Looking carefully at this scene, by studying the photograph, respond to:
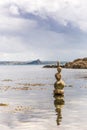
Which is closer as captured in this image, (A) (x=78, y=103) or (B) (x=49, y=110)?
(B) (x=49, y=110)

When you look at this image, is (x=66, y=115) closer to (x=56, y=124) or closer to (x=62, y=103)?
(x=56, y=124)

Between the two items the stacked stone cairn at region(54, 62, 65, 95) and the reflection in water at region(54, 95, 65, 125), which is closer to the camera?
the reflection in water at region(54, 95, 65, 125)

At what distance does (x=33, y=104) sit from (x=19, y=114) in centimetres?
977

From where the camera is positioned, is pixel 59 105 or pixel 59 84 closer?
pixel 59 105

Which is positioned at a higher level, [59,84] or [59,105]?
[59,84]

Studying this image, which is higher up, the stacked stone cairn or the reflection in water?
the stacked stone cairn

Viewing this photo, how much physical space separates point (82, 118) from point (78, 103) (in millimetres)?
13363

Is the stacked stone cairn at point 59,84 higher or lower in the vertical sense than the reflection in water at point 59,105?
higher

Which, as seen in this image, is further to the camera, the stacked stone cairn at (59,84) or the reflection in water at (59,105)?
the stacked stone cairn at (59,84)

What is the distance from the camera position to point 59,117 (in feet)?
126

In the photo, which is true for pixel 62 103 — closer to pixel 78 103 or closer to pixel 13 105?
pixel 78 103

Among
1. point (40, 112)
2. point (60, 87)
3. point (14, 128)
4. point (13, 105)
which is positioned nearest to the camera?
point (14, 128)

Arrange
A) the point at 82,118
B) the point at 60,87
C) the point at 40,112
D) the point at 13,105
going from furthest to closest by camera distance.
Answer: the point at 60,87
the point at 13,105
the point at 40,112
the point at 82,118

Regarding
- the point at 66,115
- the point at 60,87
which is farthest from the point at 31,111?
the point at 60,87
